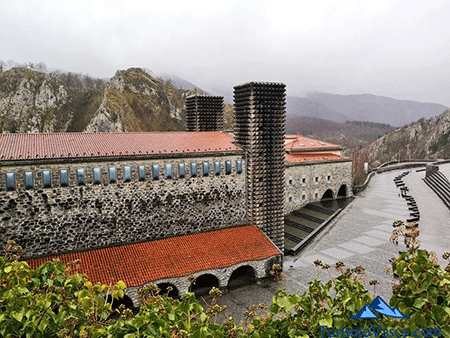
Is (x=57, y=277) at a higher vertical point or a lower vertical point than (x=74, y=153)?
lower

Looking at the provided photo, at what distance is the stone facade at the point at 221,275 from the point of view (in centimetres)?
1413

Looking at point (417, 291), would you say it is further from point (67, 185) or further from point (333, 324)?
point (67, 185)

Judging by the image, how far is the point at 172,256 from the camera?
16094 millimetres

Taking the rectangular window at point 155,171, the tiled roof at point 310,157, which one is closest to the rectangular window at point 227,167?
the rectangular window at point 155,171

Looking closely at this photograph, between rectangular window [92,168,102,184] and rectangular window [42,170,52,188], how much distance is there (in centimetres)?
182

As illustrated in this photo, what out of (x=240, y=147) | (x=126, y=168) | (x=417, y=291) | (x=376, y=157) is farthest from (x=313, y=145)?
(x=376, y=157)

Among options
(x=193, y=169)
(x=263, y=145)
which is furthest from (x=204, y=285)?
(x=263, y=145)

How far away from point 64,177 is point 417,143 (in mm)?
104572

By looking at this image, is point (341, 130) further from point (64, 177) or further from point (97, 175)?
point (64, 177)

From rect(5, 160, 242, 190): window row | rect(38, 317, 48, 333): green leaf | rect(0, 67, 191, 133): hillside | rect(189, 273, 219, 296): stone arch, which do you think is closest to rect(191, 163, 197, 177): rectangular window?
rect(5, 160, 242, 190): window row

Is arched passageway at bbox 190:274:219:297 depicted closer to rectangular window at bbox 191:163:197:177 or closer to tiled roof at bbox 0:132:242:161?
rectangular window at bbox 191:163:197:177

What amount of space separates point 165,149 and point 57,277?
11428 mm

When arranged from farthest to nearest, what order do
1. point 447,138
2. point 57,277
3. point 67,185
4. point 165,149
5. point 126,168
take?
point 447,138 → point 165,149 → point 126,168 → point 67,185 → point 57,277

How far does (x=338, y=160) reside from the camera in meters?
33.9
